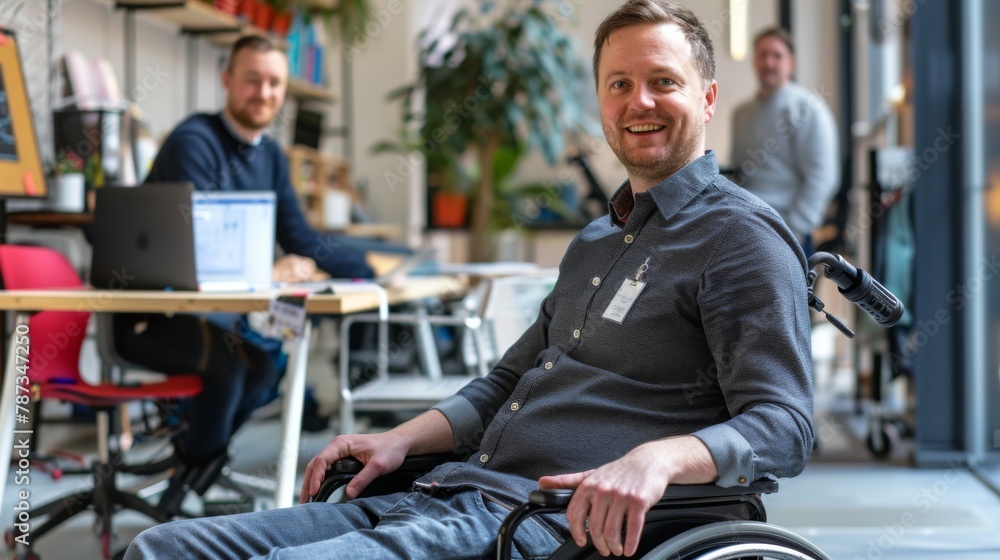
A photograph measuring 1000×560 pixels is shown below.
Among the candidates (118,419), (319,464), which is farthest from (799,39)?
(319,464)

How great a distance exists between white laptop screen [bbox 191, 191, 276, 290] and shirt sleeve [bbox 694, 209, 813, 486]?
171cm

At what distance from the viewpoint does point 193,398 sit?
9.18 ft

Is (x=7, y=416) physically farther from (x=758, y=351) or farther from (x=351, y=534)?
(x=758, y=351)

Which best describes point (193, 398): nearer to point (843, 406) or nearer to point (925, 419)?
point (925, 419)

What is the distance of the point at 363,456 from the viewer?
55.8 inches

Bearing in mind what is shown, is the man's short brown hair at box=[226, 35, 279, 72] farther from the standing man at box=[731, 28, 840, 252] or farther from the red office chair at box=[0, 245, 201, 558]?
the standing man at box=[731, 28, 840, 252]

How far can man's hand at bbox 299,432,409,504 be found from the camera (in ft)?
4.58

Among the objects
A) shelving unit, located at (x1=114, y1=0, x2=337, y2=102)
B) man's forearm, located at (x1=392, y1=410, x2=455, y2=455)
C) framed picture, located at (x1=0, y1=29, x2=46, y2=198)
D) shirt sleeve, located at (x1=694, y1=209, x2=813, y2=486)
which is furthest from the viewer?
shelving unit, located at (x1=114, y1=0, x2=337, y2=102)

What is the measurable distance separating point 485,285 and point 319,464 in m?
1.68

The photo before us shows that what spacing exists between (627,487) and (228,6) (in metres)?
4.63

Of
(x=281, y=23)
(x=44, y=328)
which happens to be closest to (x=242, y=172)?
(x=44, y=328)

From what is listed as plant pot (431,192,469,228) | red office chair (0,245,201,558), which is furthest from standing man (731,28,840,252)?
plant pot (431,192,469,228)

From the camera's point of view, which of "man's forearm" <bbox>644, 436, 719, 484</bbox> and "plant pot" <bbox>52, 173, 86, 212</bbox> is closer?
"man's forearm" <bbox>644, 436, 719, 484</bbox>

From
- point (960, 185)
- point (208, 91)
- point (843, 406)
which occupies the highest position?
point (208, 91)
